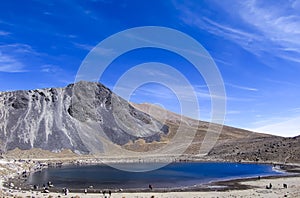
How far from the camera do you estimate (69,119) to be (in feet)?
494

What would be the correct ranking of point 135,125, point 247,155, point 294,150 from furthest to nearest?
point 135,125 < point 247,155 < point 294,150

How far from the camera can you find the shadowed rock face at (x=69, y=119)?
137m

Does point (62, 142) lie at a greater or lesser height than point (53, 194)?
greater

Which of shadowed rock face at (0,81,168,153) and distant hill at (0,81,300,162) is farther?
shadowed rock face at (0,81,168,153)

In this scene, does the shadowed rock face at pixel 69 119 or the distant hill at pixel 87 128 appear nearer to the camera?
the distant hill at pixel 87 128

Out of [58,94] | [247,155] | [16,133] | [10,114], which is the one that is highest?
[58,94]

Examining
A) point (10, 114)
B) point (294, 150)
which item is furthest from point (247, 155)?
point (10, 114)

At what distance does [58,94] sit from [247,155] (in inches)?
3409

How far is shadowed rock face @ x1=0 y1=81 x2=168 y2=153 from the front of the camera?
137 metres

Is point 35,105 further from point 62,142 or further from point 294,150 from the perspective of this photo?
point 294,150

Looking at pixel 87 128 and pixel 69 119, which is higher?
pixel 69 119

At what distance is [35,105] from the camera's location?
150 m

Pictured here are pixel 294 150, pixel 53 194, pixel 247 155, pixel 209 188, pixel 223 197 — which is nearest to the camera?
pixel 223 197

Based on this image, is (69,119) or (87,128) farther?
(87,128)
